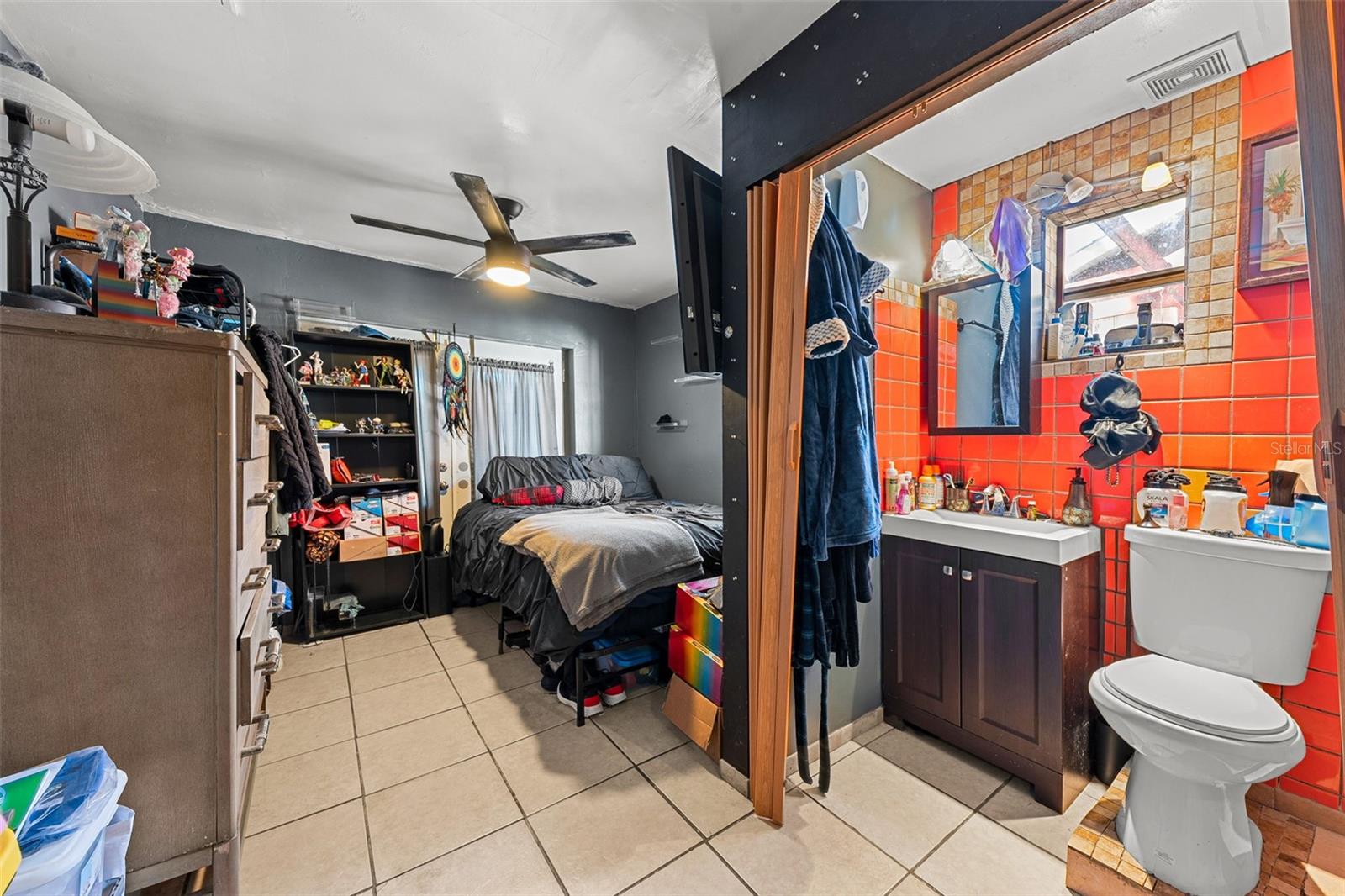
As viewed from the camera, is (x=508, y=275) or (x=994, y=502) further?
(x=508, y=275)

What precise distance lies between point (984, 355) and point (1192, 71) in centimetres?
106

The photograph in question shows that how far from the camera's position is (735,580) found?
1.75 meters

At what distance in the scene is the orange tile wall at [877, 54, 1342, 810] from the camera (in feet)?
4.90

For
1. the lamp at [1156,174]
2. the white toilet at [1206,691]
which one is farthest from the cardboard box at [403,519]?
the lamp at [1156,174]

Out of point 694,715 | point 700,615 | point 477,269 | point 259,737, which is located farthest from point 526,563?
point 477,269

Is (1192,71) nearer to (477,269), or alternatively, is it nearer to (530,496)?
(477,269)

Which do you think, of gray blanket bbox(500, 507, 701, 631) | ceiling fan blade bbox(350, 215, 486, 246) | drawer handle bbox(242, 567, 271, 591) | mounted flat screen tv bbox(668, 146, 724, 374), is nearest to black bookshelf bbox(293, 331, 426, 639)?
ceiling fan blade bbox(350, 215, 486, 246)

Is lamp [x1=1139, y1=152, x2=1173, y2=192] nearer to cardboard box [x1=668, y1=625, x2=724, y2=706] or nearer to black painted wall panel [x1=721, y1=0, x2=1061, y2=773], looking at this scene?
black painted wall panel [x1=721, y1=0, x2=1061, y2=773]

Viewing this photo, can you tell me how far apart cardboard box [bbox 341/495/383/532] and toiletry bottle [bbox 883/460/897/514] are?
3.18 metres

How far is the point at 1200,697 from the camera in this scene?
4.45 ft

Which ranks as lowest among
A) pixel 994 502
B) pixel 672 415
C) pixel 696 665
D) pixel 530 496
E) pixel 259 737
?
pixel 696 665

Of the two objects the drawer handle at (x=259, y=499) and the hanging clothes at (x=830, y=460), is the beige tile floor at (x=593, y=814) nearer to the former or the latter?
the hanging clothes at (x=830, y=460)

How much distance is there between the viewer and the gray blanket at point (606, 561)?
6.93 feet

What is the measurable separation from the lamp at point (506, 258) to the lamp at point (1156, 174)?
271cm
